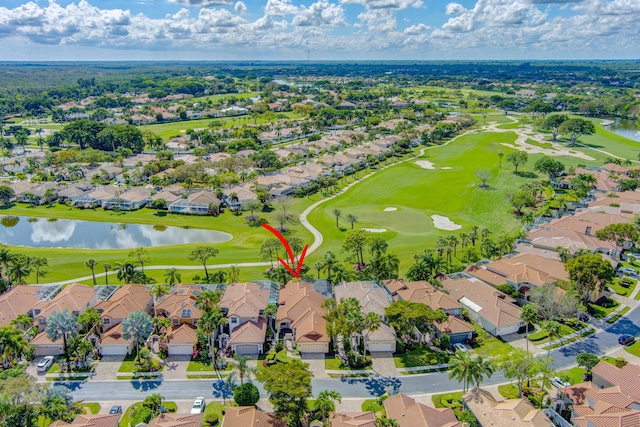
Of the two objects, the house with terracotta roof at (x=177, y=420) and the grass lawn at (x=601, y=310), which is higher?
the house with terracotta roof at (x=177, y=420)

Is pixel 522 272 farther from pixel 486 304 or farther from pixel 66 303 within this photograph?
pixel 66 303

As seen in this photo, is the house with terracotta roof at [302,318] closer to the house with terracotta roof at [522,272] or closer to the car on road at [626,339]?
the house with terracotta roof at [522,272]

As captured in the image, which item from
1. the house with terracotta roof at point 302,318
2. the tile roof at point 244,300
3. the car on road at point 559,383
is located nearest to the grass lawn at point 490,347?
the car on road at point 559,383

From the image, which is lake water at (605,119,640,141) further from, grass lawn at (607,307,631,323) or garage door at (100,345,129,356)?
garage door at (100,345,129,356)

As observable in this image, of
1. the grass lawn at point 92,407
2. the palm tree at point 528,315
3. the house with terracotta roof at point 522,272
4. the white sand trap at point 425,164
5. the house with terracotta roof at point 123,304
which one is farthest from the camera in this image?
the white sand trap at point 425,164

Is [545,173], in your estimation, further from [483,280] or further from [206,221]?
[206,221]

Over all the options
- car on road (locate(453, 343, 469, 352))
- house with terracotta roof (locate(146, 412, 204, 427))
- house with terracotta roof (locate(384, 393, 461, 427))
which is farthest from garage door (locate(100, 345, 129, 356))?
car on road (locate(453, 343, 469, 352))

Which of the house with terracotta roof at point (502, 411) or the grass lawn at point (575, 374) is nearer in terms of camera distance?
the house with terracotta roof at point (502, 411)
